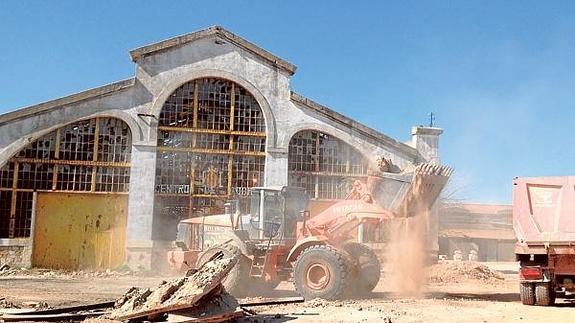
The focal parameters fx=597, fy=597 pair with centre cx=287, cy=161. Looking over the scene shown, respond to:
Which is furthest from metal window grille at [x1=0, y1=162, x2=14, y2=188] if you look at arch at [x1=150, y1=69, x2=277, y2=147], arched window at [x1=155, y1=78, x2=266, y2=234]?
arch at [x1=150, y1=69, x2=277, y2=147]

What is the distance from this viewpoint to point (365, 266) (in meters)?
14.7

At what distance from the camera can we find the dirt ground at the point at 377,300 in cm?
1117

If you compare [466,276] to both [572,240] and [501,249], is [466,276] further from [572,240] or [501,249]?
[501,249]

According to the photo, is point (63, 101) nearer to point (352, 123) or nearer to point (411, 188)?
point (352, 123)

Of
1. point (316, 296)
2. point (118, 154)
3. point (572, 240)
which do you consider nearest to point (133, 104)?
point (118, 154)

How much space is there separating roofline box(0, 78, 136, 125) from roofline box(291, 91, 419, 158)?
677 centimetres

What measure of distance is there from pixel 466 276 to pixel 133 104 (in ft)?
46.2

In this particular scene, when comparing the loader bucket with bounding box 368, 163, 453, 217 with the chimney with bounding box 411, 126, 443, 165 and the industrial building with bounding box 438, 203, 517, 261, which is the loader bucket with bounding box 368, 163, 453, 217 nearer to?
the chimney with bounding box 411, 126, 443, 165

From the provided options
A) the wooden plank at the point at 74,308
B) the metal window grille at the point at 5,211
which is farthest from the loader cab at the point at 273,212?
the metal window grille at the point at 5,211

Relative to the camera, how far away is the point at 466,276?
71.3 feet

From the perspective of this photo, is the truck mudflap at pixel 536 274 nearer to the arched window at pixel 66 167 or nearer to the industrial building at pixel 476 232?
the arched window at pixel 66 167

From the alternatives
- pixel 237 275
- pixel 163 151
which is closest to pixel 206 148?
pixel 163 151

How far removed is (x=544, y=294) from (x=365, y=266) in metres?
4.09

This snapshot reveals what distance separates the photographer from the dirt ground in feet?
36.7
